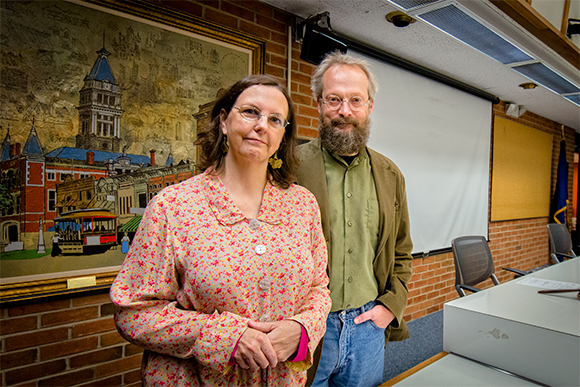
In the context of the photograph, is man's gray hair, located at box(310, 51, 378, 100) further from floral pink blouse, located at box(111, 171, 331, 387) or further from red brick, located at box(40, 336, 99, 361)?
red brick, located at box(40, 336, 99, 361)

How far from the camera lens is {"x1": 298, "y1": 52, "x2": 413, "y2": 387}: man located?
1399 mm

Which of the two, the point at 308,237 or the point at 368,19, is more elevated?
the point at 368,19

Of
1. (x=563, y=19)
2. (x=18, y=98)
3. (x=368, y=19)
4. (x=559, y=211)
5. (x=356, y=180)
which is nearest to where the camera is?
(x=356, y=180)

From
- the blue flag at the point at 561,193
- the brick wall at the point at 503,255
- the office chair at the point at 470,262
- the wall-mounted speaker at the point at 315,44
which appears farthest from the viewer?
the blue flag at the point at 561,193

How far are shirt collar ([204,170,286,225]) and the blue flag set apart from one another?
7.31 meters

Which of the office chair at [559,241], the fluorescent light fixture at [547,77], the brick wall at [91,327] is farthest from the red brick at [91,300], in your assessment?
the office chair at [559,241]

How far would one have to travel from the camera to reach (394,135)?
11.7 ft

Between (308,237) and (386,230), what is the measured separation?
1.40 feet

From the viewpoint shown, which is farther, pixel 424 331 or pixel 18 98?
pixel 424 331

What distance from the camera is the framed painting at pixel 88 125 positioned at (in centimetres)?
171

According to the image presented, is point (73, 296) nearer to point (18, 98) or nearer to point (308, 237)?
point (18, 98)

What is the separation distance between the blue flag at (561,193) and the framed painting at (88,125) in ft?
22.9

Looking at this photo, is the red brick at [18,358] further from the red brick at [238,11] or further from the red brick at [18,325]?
the red brick at [238,11]

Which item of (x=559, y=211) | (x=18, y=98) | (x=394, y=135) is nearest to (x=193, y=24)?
(x=18, y=98)
